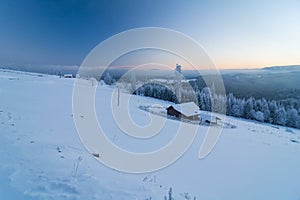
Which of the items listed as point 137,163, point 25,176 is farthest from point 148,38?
point 25,176

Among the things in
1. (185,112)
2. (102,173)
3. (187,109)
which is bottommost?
(185,112)

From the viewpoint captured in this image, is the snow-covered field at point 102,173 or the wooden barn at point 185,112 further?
the wooden barn at point 185,112

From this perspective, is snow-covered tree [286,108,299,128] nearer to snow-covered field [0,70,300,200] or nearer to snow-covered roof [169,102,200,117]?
snow-covered roof [169,102,200,117]

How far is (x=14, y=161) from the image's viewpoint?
15.5ft

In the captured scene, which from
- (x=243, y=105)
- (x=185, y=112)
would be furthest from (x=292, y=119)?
(x=185, y=112)

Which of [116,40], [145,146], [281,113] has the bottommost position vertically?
[281,113]

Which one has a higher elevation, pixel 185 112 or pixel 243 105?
pixel 185 112

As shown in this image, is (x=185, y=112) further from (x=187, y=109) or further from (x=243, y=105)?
(x=243, y=105)

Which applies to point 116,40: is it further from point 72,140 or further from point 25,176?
point 25,176

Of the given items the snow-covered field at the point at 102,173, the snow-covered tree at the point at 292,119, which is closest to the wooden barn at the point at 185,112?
the snow-covered field at the point at 102,173

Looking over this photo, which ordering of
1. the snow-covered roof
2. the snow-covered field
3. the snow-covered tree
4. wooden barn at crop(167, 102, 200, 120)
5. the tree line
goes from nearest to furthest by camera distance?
the snow-covered field, wooden barn at crop(167, 102, 200, 120), the snow-covered roof, the snow-covered tree, the tree line

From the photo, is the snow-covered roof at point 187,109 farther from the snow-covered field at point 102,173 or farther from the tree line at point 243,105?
the tree line at point 243,105

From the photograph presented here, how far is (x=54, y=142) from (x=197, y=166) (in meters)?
6.61

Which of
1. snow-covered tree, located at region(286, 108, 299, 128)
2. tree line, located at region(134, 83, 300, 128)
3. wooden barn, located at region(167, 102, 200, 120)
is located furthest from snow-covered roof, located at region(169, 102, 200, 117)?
snow-covered tree, located at region(286, 108, 299, 128)
